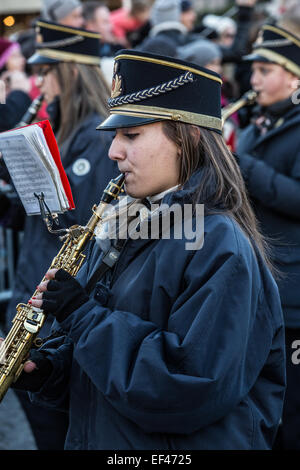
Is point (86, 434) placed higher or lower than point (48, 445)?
higher

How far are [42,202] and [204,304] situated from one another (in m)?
0.80

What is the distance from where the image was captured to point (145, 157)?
7.25 feet

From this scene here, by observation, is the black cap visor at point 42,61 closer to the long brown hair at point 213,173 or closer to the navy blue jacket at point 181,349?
the long brown hair at point 213,173

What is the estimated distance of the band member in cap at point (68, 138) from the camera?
3.55 m

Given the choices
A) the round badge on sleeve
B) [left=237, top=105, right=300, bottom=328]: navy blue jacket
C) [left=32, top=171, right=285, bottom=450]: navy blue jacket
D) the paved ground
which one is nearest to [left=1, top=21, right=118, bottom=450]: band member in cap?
the round badge on sleeve

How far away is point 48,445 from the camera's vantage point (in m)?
3.56

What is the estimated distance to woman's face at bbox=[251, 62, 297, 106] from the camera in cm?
420

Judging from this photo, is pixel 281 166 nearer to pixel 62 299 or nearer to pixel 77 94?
pixel 77 94

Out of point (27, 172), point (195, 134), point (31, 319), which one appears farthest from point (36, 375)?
point (195, 134)

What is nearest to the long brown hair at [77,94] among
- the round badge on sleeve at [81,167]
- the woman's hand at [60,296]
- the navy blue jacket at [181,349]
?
the round badge on sleeve at [81,167]

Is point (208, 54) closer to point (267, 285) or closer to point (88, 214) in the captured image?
point (88, 214)

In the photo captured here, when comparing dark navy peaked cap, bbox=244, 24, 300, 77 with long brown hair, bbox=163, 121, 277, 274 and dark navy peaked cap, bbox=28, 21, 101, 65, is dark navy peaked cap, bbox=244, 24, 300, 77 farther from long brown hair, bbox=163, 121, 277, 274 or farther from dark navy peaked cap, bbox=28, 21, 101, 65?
long brown hair, bbox=163, 121, 277, 274

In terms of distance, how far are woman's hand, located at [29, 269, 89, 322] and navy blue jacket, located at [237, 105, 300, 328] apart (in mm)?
1868
